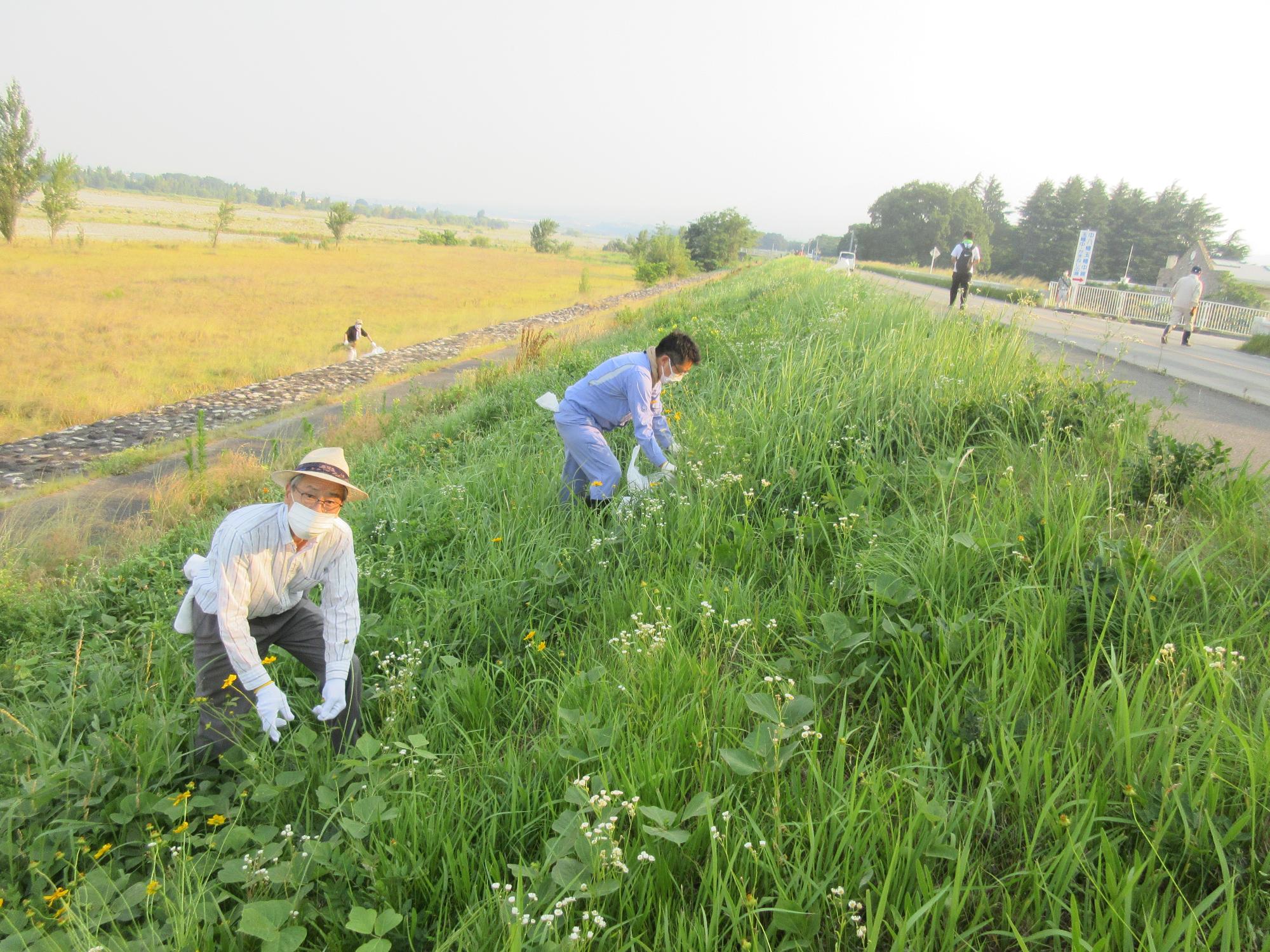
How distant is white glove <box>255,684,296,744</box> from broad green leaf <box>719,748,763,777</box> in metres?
1.59

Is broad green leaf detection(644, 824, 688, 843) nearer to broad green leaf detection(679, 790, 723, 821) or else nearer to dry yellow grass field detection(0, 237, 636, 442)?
broad green leaf detection(679, 790, 723, 821)

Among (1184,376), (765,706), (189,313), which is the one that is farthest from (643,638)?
(189,313)

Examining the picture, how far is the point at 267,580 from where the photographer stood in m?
2.58

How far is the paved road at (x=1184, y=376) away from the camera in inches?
182

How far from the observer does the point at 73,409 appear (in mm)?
14414

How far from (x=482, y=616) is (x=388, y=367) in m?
18.1

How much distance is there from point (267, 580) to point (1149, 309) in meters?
27.5

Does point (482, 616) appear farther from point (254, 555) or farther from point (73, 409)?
point (73, 409)

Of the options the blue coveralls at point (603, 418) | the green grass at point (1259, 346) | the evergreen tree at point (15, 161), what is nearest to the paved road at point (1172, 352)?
the green grass at point (1259, 346)

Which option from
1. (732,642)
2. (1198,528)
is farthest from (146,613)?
(1198,528)

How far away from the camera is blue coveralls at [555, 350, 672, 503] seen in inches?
177

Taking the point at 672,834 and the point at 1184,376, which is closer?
the point at 672,834

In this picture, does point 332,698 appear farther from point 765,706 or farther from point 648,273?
point 648,273

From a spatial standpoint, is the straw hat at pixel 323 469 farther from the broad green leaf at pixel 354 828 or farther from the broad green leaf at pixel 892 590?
the broad green leaf at pixel 892 590
